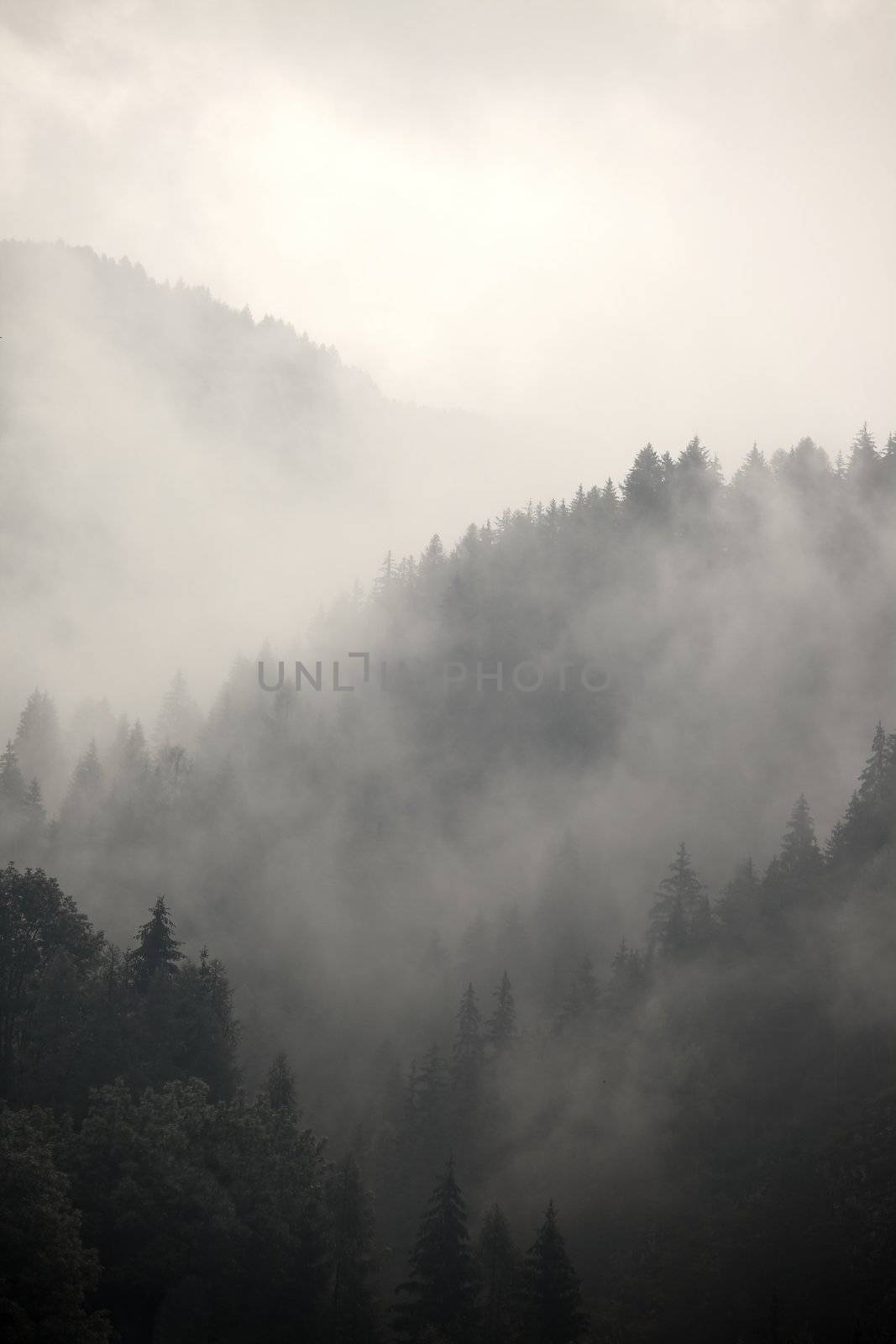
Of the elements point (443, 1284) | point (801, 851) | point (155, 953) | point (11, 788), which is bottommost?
point (443, 1284)

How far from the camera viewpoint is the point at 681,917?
9494cm

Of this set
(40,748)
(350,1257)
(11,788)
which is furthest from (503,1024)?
(40,748)

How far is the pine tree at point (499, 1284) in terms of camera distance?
5819 centimetres

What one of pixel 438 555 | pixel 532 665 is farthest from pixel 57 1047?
pixel 438 555

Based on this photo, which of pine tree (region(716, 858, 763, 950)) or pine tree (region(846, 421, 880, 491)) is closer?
pine tree (region(716, 858, 763, 950))

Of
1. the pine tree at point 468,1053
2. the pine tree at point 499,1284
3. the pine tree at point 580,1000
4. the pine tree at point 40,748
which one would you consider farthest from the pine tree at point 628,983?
the pine tree at point 40,748

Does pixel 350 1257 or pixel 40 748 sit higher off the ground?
pixel 40 748

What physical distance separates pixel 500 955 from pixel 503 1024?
21086mm

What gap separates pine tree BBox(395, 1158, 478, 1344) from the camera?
55750 mm

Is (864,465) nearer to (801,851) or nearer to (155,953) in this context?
(801,851)

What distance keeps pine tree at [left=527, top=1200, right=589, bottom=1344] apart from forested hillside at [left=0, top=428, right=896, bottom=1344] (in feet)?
0.67

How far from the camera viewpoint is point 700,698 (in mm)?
145250

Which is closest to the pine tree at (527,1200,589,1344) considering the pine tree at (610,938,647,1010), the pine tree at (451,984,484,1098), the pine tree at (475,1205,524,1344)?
the pine tree at (475,1205,524,1344)

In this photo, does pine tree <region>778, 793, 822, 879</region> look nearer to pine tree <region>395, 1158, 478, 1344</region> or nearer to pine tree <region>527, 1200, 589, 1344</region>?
pine tree <region>527, 1200, 589, 1344</region>
